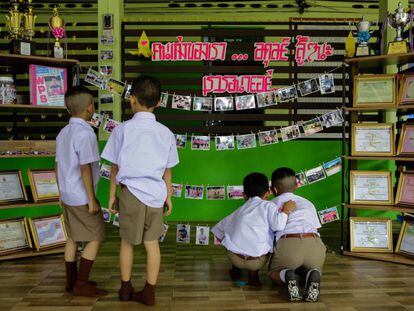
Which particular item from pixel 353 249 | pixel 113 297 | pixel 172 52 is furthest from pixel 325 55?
pixel 113 297

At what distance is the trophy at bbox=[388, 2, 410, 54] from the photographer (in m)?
3.64

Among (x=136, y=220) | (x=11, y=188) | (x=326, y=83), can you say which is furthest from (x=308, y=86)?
(x=11, y=188)

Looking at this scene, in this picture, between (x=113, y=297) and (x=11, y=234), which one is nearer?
(x=113, y=297)

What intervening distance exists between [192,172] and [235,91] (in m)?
1.07

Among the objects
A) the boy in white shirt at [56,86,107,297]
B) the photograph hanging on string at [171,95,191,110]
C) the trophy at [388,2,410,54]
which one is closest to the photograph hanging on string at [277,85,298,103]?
the photograph hanging on string at [171,95,191,110]

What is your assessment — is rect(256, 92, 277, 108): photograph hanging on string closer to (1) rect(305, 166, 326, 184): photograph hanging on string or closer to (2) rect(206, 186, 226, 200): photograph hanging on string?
(1) rect(305, 166, 326, 184): photograph hanging on string

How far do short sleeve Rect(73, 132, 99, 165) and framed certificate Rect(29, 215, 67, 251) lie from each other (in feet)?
4.49

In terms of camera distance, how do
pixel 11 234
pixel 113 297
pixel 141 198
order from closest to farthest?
1. pixel 141 198
2. pixel 113 297
3. pixel 11 234

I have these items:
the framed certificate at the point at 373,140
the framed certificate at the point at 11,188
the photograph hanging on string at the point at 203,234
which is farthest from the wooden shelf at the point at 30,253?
the framed certificate at the point at 373,140

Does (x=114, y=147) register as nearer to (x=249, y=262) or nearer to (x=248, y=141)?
(x=249, y=262)

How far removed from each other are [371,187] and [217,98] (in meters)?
1.81

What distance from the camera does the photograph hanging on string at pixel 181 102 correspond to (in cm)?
463

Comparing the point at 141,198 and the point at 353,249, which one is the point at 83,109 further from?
the point at 353,249

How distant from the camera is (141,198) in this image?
8.29 ft
